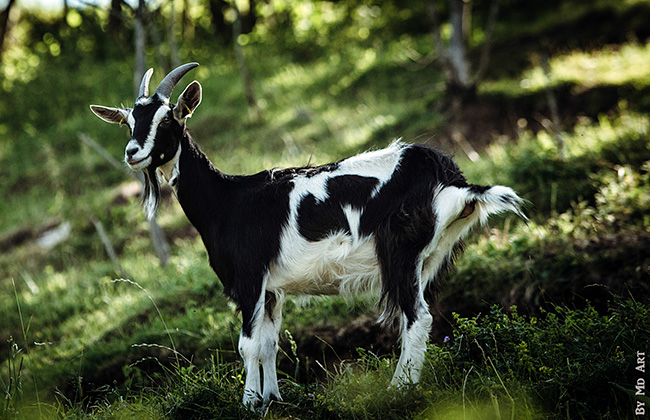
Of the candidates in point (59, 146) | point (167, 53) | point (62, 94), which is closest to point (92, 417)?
point (59, 146)

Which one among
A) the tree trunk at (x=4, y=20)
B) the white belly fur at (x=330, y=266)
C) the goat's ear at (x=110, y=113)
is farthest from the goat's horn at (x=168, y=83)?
the tree trunk at (x=4, y=20)

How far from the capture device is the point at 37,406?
4293 millimetres

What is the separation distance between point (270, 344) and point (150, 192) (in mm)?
1499

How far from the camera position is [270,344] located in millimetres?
4332

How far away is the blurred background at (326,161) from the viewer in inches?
151

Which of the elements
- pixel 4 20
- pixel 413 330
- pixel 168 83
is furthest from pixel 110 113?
pixel 4 20

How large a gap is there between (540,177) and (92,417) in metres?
5.63

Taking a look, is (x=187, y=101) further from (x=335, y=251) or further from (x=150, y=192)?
(x=335, y=251)

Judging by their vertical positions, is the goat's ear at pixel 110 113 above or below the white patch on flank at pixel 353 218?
above

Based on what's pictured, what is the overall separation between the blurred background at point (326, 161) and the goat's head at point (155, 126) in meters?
1.04

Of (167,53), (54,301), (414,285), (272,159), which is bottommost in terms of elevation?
(54,301)

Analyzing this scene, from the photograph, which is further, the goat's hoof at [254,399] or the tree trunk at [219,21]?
the tree trunk at [219,21]

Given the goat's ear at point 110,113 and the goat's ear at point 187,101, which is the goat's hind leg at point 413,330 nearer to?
the goat's ear at point 187,101

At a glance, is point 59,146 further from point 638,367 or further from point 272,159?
point 638,367
